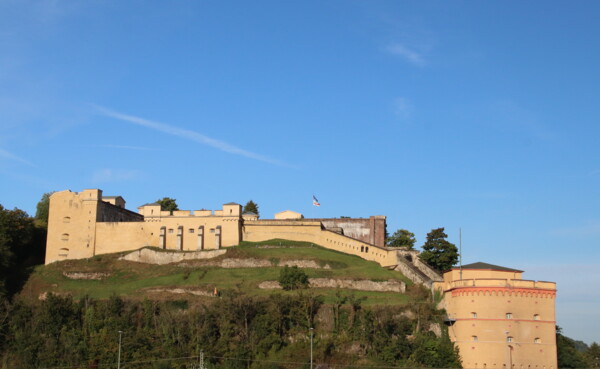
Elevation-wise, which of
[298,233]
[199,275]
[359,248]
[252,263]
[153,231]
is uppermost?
[298,233]

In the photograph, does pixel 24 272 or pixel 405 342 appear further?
pixel 24 272

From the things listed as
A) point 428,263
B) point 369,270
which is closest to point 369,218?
point 428,263

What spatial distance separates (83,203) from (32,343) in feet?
81.8

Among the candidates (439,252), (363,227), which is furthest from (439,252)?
(363,227)

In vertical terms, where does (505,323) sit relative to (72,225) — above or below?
below

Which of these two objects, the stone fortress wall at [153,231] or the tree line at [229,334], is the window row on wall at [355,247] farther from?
the tree line at [229,334]

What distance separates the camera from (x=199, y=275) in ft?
263

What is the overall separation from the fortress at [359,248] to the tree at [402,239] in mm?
3117

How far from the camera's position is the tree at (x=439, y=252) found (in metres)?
88.6

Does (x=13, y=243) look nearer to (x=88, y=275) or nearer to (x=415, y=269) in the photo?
(x=88, y=275)

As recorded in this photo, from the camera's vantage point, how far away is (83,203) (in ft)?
294

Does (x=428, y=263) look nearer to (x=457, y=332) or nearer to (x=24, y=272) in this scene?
(x=457, y=332)

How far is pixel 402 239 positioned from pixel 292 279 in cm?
3091

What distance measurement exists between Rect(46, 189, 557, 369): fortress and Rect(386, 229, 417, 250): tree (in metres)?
3.12
